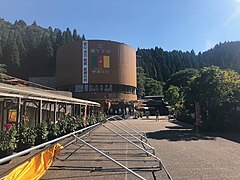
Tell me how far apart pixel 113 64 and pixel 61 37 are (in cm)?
5286

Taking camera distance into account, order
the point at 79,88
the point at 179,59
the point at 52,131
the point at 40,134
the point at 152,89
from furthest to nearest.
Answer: the point at 179,59 < the point at 152,89 < the point at 79,88 < the point at 52,131 < the point at 40,134

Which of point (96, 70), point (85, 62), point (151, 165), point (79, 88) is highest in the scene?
point (85, 62)

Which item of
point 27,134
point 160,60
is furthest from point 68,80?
point 160,60

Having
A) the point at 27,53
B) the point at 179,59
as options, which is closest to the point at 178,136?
the point at 27,53

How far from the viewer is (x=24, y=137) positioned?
906cm

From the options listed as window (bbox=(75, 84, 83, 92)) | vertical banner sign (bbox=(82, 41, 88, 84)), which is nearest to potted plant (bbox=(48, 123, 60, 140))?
vertical banner sign (bbox=(82, 41, 88, 84))

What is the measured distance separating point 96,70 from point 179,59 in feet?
311

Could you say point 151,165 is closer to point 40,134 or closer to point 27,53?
point 40,134

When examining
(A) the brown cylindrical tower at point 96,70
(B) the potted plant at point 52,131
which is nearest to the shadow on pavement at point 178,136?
(B) the potted plant at point 52,131

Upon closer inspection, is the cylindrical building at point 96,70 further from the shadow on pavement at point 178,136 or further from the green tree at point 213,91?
the shadow on pavement at point 178,136

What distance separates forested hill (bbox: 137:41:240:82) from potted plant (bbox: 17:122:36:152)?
109 meters

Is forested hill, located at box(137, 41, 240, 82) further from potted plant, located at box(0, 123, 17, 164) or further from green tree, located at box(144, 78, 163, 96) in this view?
potted plant, located at box(0, 123, 17, 164)

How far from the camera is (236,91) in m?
19.8

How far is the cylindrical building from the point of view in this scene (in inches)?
2329
